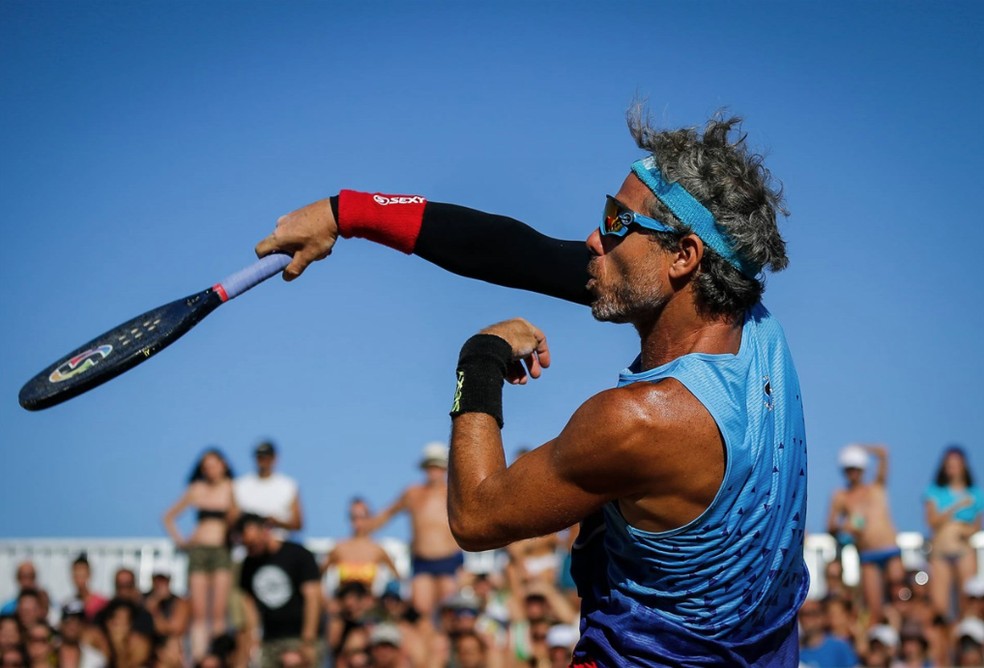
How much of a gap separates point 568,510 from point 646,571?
0.29m

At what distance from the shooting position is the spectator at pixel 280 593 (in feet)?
33.9

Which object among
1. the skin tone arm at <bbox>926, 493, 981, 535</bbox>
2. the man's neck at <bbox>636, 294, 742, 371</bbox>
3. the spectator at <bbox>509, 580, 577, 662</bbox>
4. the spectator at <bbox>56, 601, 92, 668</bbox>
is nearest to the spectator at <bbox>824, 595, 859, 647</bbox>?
the skin tone arm at <bbox>926, 493, 981, 535</bbox>

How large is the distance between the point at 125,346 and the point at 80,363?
15 centimetres

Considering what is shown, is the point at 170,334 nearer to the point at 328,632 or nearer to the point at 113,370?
the point at 113,370

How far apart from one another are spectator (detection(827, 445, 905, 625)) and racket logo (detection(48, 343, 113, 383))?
7785 millimetres

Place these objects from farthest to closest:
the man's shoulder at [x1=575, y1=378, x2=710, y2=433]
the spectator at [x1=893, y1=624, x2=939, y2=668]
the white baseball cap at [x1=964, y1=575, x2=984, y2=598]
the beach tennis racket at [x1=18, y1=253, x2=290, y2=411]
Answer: the white baseball cap at [x1=964, y1=575, x2=984, y2=598] → the spectator at [x1=893, y1=624, x2=939, y2=668] → the beach tennis racket at [x1=18, y1=253, x2=290, y2=411] → the man's shoulder at [x1=575, y1=378, x2=710, y2=433]

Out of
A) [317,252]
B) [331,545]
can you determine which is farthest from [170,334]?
[331,545]

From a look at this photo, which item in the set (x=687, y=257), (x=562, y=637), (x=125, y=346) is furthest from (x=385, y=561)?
(x=687, y=257)

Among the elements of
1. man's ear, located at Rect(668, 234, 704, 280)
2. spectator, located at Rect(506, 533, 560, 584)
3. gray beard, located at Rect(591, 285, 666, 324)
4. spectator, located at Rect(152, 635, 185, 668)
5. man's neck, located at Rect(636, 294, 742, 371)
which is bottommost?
spectator, located at Rect(152, 635, 185, 668)

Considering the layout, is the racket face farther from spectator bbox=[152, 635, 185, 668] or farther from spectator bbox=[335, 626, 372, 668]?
spectator bbox=[152, 635, 185, 668]

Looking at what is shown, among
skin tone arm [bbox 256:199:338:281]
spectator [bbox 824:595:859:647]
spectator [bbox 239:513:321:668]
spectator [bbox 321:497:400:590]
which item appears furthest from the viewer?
spectator [bbox 321:497:400:590]

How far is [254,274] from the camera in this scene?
12.7ft

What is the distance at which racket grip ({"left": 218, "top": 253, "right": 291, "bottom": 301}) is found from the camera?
3814 millimetres

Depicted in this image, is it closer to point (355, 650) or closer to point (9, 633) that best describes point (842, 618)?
point (355, 650)
